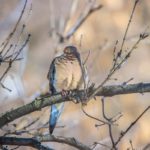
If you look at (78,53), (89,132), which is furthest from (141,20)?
(78,53)

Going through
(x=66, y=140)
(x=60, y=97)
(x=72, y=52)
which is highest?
(x=72, y=52)

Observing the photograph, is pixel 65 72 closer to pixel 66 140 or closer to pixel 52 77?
pixel 52 77

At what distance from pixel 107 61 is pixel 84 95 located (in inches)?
277

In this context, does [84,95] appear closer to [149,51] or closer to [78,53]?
[78,53]

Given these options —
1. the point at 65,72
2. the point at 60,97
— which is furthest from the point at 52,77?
the point at 60,97

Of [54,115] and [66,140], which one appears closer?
[66,140]

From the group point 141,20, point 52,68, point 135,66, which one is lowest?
point 52,68

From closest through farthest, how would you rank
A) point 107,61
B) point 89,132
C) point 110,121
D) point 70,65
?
point 110,121 < point 70,65 < point 89,132 < point 107,61

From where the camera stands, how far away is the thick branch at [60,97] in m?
3.35

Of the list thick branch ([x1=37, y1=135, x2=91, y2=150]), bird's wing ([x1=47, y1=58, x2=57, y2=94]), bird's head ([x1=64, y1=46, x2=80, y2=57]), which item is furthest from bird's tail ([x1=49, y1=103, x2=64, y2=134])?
thick branch ([x1=37, y1=135, x2=91, y2=150])

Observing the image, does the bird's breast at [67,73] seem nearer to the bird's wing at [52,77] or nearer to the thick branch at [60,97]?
the bird's wing at [52,77]

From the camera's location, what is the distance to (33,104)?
347 cm

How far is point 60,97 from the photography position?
Result: 11.3 feet

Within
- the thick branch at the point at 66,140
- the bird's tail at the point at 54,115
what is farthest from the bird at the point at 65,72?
the thick branch at the point at 66,140
